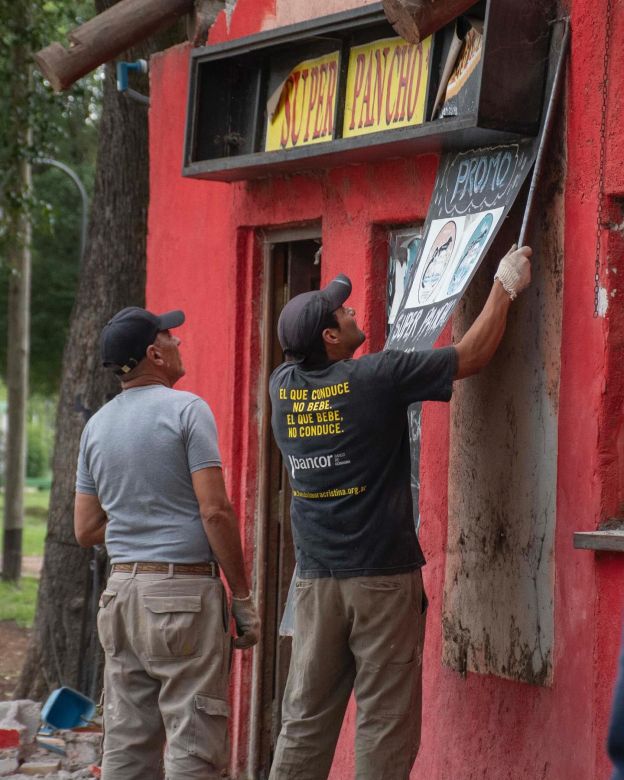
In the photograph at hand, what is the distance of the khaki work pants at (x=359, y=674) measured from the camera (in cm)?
450

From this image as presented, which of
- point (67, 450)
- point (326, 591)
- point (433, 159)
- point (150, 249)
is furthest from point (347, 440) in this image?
point (67, 450)

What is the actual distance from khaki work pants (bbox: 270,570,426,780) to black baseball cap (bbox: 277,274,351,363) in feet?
2.58

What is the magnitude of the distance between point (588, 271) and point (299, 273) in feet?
7.60

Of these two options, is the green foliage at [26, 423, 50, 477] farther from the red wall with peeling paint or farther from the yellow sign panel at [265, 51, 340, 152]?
the yellow sign panel at [265, 51, 340, 152]

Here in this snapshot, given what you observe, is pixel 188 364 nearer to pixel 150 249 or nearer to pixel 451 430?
pixel 150 249

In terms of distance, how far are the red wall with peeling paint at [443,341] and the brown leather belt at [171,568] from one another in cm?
97

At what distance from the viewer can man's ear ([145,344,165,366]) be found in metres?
4.97

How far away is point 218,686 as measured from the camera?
15.7ft

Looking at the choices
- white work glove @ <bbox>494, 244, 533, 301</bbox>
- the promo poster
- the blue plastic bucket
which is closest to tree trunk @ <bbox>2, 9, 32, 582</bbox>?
the blue plastic bucket

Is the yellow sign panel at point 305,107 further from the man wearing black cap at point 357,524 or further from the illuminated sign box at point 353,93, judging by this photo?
the man wearing black cap at point 357,524

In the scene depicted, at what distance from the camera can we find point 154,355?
4.98 metres

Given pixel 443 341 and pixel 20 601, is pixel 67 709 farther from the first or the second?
pixel 20 601

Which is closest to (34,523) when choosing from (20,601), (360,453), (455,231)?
(20,601)

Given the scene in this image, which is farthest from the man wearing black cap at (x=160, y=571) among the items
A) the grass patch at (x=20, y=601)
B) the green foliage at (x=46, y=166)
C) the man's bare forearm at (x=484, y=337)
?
the grass patch at (x=20, y=601)
